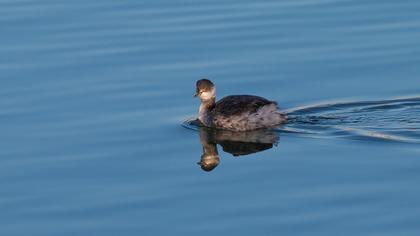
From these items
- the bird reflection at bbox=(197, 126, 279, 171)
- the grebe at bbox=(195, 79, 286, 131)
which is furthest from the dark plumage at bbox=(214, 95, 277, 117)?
the bird reflection at bbox=(197, 126, 279, 171)

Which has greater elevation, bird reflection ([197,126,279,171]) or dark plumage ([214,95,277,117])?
dark plumage ([214,95,277,117])

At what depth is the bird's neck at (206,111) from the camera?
1452 centimetres

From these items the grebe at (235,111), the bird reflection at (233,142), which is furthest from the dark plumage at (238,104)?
the bird reflection at (233,142)

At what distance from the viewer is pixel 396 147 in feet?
42.4

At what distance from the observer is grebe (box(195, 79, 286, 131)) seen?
1404 cm

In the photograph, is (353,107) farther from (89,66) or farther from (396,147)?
(89,66)

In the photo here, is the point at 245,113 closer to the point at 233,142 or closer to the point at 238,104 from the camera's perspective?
the point at 238,104

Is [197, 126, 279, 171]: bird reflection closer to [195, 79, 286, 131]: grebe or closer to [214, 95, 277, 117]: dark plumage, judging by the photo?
[195, 79, 286, 131]: grebe

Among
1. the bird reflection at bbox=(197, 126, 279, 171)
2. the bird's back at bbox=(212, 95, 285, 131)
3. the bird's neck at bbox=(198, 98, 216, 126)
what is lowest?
the bird reflection at bbox=(197, 126, 279, 171)

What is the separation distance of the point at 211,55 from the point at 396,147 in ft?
12.9

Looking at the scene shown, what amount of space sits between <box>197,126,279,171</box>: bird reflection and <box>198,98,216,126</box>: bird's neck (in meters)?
0.08

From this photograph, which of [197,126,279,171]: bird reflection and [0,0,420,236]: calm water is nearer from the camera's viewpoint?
[0,0,420,236]: calm water

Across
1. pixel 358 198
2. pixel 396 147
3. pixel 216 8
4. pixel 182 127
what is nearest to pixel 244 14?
pixel 216 8

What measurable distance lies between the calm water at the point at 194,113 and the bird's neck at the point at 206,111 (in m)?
0.20
